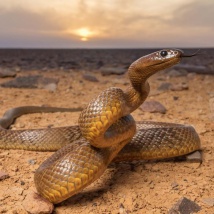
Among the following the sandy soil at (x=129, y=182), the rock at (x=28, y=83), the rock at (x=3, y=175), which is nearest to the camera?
the sandy soil at (x=129, y=182)

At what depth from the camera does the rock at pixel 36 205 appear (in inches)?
127

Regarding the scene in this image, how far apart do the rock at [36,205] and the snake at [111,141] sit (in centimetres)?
5

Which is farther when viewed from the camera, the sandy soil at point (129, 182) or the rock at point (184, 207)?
the sandy soil at point (129, 182)

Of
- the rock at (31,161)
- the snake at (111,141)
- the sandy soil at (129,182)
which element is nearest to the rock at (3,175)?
the sandy soil at (129,182)

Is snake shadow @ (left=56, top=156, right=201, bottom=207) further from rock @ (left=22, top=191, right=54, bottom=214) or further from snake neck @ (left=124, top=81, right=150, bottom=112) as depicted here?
snake neck @ (left=124, top=81, right=150, bottom=112)

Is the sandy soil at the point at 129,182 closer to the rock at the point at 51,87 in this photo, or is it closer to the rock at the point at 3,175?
the rock at the point at 3,175

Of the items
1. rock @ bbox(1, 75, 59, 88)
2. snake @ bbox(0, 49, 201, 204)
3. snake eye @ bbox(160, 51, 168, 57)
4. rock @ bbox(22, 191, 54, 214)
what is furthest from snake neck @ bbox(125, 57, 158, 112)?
rock @ bbox(1, 75, 59, 88)

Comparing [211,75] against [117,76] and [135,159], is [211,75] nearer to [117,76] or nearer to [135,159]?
[117,76]

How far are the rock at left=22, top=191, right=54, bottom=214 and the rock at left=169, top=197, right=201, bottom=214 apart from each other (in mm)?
1090

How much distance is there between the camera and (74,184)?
129 inches

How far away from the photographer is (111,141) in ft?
11.6

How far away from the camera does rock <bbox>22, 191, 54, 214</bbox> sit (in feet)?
10.6

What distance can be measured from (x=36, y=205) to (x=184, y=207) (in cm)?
133

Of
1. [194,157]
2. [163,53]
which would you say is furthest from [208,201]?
[163,53]
